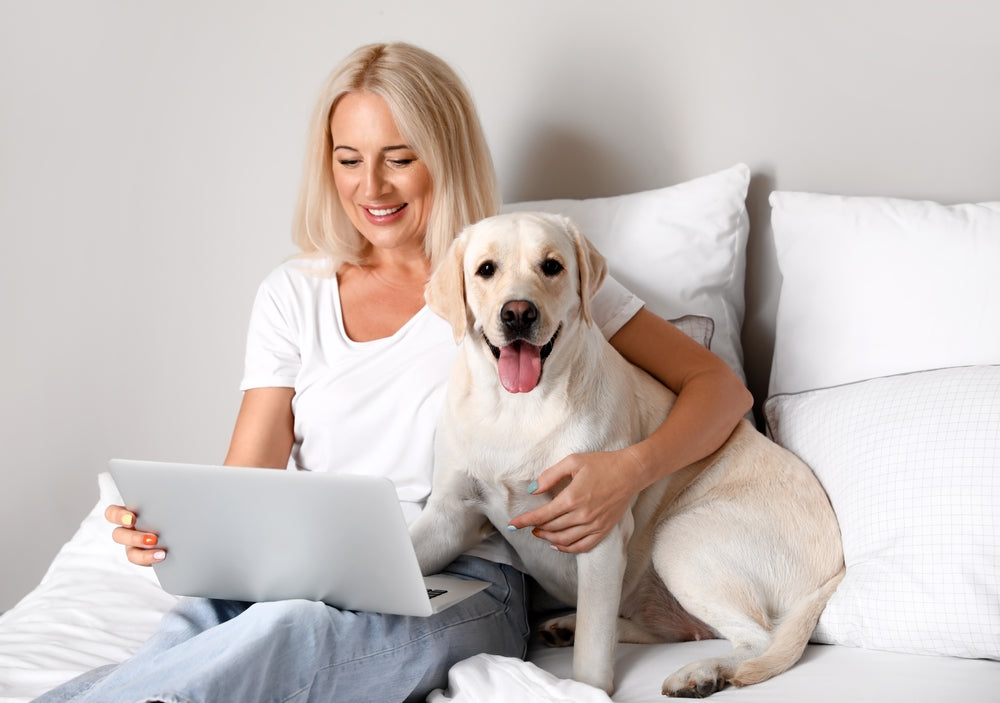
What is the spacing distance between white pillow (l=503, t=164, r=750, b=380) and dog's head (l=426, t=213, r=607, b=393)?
0.49m

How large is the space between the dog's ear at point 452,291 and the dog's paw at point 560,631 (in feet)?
2.15

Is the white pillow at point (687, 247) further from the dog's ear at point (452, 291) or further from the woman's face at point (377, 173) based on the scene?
the dog's ear at point (452, 291)

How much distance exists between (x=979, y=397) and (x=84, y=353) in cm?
256

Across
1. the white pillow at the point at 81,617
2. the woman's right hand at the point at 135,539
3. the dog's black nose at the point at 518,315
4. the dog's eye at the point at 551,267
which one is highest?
the dog's eye at the point at 551,267

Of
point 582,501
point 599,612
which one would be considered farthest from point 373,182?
point 599,612

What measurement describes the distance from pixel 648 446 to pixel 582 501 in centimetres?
20

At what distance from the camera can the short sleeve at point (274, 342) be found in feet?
7.11

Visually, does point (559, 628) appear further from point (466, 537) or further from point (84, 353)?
point (84, 353)

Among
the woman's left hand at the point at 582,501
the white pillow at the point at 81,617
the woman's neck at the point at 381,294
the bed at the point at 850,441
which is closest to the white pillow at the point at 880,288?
the bed at the point at 850,441

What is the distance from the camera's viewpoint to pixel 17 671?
1727 mm

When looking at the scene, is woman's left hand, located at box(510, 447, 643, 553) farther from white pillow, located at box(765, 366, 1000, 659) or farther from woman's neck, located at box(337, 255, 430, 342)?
woman's neck, located at box(337, 255, 430, 342)

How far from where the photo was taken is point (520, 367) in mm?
1696

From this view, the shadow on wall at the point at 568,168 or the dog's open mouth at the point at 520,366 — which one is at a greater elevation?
the shadow on wall at the point at 568,168

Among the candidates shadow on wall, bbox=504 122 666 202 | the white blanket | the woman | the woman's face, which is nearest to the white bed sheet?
the white blanket
